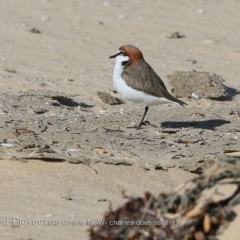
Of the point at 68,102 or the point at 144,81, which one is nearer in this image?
the point at 144,81

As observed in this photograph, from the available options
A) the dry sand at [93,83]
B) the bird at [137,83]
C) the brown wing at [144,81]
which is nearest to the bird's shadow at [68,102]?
the dry sand at [93,83]

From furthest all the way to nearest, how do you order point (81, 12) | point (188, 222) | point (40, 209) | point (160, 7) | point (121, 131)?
point (160, 7), point (81, 12), point (121, 131), point (40, 209), point (188, 222)

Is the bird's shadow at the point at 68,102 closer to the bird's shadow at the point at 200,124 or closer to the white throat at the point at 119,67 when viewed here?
the white throat at the point at 119,67

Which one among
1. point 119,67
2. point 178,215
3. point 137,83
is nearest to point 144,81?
point 137,83

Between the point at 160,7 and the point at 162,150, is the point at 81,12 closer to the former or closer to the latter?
the point at 160,7

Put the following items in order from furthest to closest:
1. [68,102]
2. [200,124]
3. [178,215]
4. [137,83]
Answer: [68,102] → [137,83] → [200,124] → [178,215]

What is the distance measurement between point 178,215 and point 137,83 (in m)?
4.83

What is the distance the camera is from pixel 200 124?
8969mm

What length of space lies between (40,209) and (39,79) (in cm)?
459

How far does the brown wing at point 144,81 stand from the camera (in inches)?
357

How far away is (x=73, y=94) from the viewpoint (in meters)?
9.75

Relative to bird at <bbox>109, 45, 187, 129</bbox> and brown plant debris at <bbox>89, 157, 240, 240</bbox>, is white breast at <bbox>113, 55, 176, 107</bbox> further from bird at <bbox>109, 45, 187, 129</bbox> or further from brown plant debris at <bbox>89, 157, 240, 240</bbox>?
brown plant debris at <bbox>89, 157, 240, 240</bbox>

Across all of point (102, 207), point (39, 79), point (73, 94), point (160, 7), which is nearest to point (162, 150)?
point (102, 207)

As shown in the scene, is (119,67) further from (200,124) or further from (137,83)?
(200,124)
